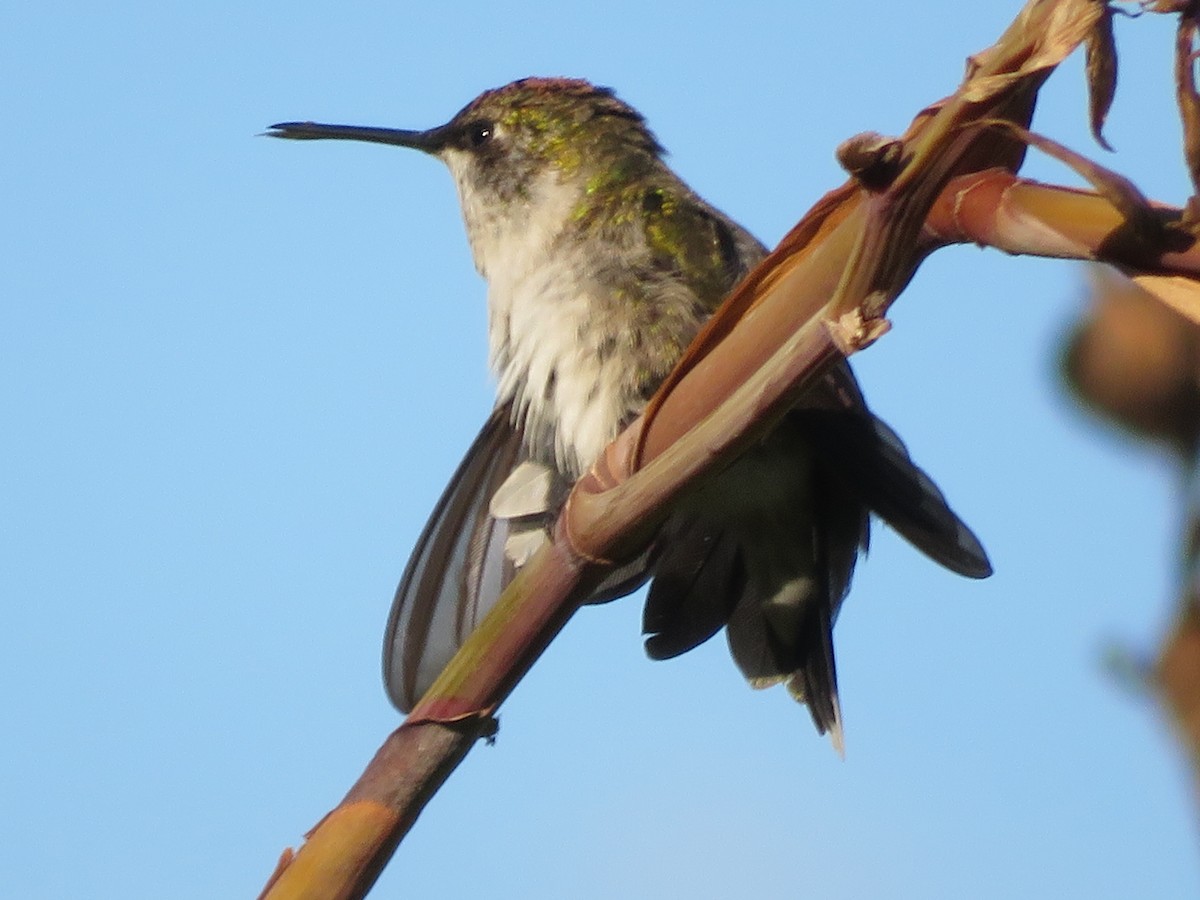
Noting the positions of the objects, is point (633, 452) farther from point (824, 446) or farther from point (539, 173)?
point (539, 173)

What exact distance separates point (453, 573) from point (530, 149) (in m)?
1.26

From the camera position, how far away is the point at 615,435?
10.7ft

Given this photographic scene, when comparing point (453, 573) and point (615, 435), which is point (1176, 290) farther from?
point (453, 573)

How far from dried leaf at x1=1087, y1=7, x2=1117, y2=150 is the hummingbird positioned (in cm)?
177

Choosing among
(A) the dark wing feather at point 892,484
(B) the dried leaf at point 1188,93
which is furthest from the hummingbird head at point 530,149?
(B) the dried leaf at point 1188,93

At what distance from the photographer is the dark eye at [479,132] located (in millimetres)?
4230

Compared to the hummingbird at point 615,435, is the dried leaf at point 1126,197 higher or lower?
lower

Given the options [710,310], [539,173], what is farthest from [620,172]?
[710,310]

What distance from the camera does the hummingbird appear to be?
129 inches

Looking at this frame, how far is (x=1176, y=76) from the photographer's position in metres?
1.16

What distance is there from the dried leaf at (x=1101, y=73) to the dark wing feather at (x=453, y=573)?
227cm

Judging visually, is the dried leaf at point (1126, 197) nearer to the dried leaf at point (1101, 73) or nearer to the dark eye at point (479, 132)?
the dried leaf at point (1101, 73)

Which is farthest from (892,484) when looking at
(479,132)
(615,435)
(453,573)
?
(479,132)

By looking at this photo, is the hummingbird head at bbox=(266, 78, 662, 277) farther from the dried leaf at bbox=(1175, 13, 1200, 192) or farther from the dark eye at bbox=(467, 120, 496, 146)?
the dried leaf at bbox=(1175, 13, 1200, 192)
